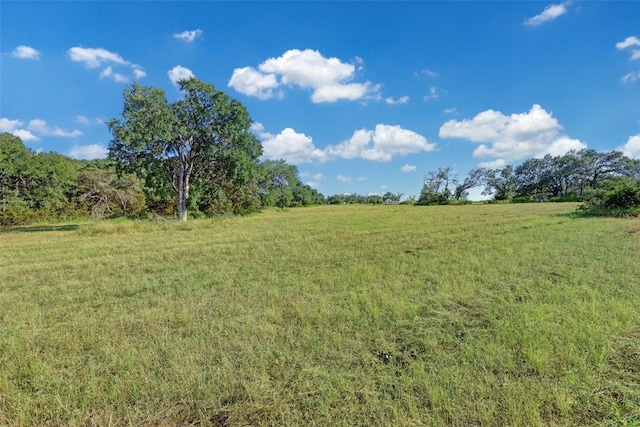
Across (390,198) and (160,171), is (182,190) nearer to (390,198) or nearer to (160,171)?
(160,171)

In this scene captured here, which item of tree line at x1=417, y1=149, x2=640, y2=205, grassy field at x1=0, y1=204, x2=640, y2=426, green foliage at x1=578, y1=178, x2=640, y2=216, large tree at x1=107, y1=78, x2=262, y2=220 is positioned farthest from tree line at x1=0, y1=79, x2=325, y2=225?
tree line at x1=417, y1=149, x2=640, y2=205

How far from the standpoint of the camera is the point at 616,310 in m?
4.09

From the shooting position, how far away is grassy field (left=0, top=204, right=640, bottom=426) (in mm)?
2455

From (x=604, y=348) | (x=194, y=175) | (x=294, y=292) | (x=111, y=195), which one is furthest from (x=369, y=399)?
(x=111, y=195)

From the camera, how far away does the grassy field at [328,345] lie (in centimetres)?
246

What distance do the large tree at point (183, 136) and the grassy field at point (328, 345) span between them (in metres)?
14.2

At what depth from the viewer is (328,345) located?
134 inches

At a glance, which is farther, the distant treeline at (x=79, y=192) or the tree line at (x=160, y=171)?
the distant treeline at (x=79, y=192)

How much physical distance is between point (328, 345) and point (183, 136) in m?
21.2

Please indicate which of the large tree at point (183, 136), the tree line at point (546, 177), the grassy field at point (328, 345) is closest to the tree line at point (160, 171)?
the large tree at point (183, 136)

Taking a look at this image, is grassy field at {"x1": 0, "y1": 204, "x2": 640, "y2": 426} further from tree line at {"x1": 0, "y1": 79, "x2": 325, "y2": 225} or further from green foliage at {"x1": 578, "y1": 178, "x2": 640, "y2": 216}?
green foliage at {"x1": 578, "y1": 178, "x2": 640, "y2": 216}

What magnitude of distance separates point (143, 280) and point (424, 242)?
8.54m

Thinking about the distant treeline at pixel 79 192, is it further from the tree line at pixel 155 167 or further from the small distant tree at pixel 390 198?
the small distant tree at pixel 390 198

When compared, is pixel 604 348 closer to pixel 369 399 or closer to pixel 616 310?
pixel 616 310
